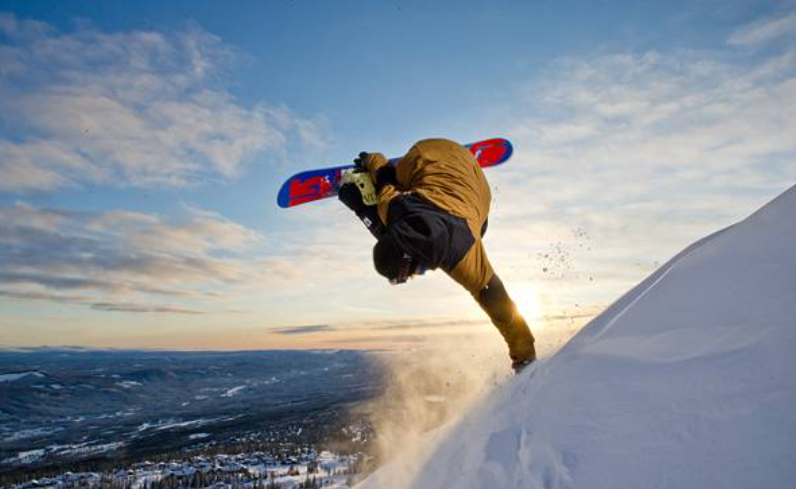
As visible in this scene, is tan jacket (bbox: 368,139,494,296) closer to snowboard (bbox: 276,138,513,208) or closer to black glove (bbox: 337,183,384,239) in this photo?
black glove (bbox: 337,183,384,239)

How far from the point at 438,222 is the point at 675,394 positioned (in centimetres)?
214

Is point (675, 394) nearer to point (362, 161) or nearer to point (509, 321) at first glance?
point (509, 321)

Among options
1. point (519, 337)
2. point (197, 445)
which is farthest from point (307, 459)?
point (519, 337)

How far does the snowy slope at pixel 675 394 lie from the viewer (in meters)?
1.82

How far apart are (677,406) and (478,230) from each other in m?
2.62

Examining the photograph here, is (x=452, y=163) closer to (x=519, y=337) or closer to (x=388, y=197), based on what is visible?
(x=388, y=197)

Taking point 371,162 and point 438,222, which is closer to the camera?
point 438,222

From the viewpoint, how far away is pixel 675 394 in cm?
217

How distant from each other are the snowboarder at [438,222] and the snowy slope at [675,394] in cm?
116

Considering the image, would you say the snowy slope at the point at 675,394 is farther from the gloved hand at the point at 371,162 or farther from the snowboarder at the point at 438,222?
the gloved hand at the point at 371,162

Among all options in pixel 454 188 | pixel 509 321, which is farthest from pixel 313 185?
pixel 509 321

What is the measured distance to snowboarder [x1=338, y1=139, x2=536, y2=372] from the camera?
369 centimetres

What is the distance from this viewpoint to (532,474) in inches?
94.2

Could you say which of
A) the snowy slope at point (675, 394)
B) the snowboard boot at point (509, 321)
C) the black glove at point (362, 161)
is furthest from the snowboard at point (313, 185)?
the snowy slope at point (675, 394)
